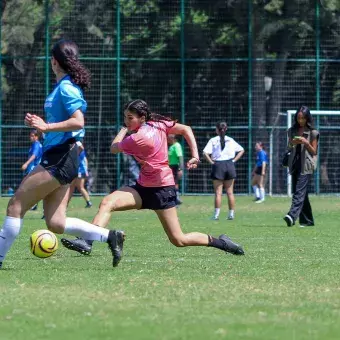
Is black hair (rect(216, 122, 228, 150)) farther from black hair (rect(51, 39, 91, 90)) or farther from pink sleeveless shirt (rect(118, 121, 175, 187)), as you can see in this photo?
black hair (rect(51, 39, 91, 90))

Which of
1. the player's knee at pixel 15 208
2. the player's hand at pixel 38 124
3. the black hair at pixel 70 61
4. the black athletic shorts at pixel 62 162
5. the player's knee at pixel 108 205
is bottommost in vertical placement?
the player's knee at pixel 108 205

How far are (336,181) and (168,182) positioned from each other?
23.4 meters

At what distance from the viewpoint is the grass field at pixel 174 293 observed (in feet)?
23.7

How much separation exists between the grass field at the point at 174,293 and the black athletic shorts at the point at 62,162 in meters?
0.89

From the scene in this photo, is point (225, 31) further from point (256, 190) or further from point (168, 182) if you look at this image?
point (168, 182)

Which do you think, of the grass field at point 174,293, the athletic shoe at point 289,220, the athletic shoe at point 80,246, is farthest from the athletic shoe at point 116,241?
the athletic shoe at point 289,220

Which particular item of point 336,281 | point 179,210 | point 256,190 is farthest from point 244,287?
point 256,190

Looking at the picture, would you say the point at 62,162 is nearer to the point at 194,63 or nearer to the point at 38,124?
the point at 38,124

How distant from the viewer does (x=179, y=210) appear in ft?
86.4

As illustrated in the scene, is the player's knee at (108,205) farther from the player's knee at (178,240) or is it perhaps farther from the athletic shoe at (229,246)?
the athletic shoe at (229,246)

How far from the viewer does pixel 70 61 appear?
10.6 meters

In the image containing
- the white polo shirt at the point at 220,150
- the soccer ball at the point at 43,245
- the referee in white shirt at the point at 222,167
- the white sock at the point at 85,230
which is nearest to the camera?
the white sock at the point at 85,230

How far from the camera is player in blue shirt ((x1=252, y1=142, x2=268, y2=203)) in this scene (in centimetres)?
3103

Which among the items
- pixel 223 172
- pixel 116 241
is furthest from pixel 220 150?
pixel 116 241
